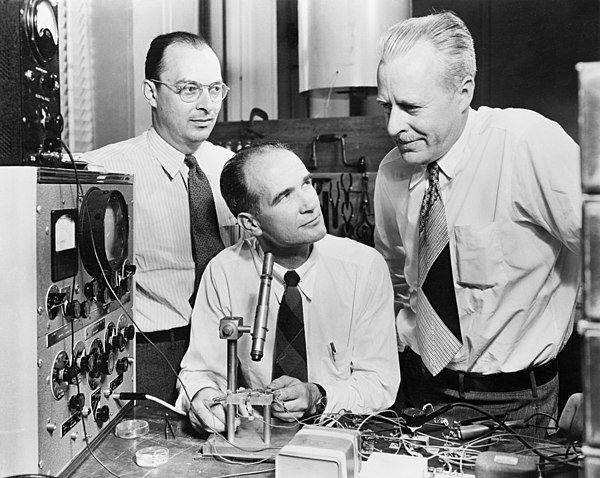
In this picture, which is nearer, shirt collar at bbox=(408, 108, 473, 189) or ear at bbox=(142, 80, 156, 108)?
shirt collar at bbox=(408, 108, 473, 189)

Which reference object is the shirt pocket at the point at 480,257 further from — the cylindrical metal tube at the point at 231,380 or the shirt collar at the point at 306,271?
the cylindrical metal tube at the point at 231,380

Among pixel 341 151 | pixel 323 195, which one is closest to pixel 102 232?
pixel 323 195

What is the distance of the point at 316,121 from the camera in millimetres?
2260

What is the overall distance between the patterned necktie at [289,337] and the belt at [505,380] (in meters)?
0.47

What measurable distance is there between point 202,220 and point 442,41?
0.92 metres

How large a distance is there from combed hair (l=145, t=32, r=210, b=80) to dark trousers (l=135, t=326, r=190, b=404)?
2.77 ft

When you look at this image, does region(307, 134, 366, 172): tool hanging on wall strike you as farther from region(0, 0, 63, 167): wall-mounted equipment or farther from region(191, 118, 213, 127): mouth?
region(0, 0, 63, 167): wall-mounted equipment

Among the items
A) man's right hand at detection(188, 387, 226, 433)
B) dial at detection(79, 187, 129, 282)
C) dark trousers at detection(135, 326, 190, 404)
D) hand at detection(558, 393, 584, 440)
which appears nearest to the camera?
hand at detection(558, 393, 584, 440)

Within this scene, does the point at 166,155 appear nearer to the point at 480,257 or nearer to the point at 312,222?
the point at 312,222

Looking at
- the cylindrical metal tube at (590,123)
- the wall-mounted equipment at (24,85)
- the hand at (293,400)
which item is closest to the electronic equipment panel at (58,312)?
the wall-mounted equipment at (24,85)

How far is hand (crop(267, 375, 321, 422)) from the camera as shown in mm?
1684

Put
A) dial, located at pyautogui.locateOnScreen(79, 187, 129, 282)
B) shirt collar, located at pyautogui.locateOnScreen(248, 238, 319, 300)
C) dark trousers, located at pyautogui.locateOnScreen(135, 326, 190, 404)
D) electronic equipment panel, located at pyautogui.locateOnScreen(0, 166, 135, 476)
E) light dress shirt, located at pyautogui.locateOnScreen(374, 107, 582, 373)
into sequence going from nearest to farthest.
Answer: electronic equipment panel, located at pyautogui.locateOnScreen(0, 166, 135, 476) → dial, located at pyautogui.locateOnScreen(79, 187, 129, 282) → light dress shirt, located at pyautogui.locateOnScreen(374, 107, 582, 373) → shirt collar, located at pyautogui.locateOnScreen(248, 238, 319, 300) → dark trousers, located at pyautogui.locateOnScreen(135, 326, 190, 404)

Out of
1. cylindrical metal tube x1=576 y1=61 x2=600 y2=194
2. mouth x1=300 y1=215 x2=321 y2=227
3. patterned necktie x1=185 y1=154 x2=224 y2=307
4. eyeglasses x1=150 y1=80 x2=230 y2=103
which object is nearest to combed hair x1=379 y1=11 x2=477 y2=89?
mouth x1=300 y1=215 x2=321 y2=227

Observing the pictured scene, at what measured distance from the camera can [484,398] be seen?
77.7 inches
